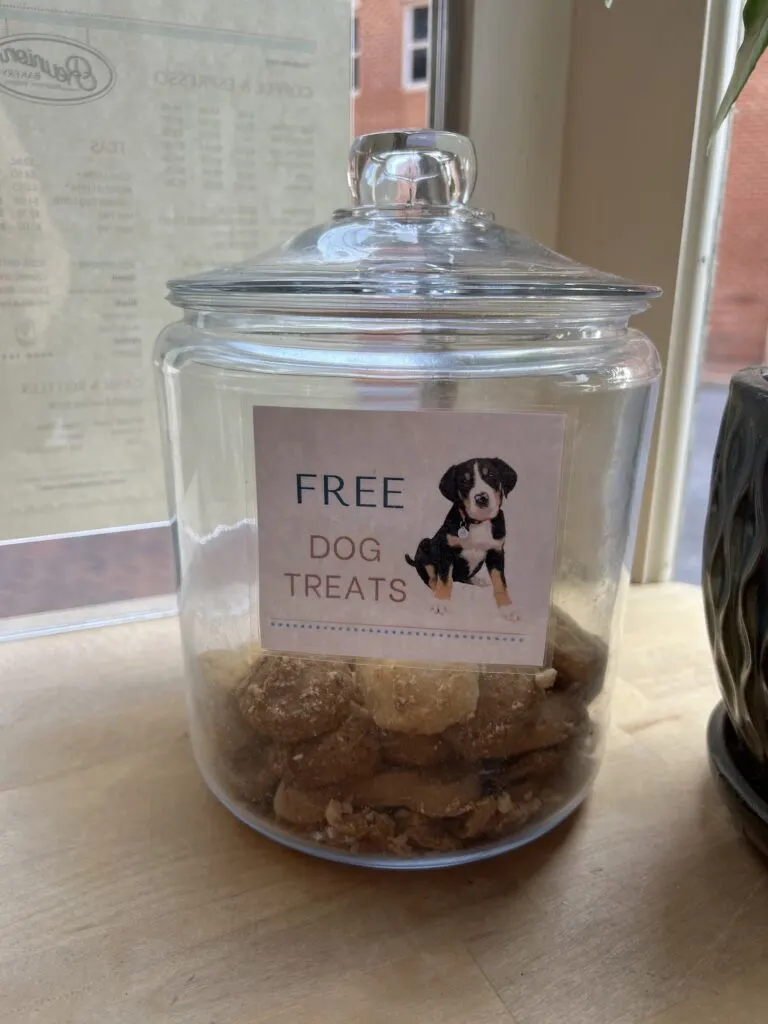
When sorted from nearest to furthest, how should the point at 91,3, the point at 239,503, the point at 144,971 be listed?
the point at 144,971 < the point at 239,503 < the point at 91,3

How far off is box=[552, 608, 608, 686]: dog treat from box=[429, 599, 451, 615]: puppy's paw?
6cm

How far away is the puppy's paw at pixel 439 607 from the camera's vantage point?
1.24 ft

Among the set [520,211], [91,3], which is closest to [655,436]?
[520,211]

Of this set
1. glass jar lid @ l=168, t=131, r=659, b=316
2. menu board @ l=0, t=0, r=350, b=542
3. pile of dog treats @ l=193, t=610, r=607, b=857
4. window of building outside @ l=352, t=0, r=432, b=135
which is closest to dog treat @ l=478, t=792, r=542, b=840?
pile of dog treats @ l=193, t=610, r=607, b=857

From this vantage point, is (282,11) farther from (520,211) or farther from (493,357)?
(493,357)

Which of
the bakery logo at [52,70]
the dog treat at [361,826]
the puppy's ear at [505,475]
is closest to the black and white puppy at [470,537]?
the puppy's ear at [505,475]

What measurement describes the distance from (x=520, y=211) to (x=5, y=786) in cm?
56

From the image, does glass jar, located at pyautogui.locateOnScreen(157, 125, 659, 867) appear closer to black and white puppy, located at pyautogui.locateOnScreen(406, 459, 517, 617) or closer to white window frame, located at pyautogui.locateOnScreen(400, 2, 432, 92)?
black and white puppy, located at pyautogui.locateOnScreen(406, 459, 517, 617)

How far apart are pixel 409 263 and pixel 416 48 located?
0.40 meters

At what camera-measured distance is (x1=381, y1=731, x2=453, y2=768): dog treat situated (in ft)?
1.24

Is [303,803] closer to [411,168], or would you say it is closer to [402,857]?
[402,857]

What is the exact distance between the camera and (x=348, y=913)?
15.2 inches

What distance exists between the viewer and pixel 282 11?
0.63 meters

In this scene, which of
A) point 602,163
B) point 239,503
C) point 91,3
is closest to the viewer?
point 239,503
